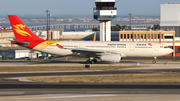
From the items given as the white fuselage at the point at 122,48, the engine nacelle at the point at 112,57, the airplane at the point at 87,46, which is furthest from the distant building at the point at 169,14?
the engine nacelle at the point at 112,57

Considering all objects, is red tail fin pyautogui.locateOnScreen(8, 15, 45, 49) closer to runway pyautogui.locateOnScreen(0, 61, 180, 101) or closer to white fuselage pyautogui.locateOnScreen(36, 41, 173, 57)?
white fuselage pyautogui.locateOnScreen(36, 41, 173, 57)

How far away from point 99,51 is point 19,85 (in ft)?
68.4

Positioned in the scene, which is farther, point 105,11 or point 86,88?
point 105,11

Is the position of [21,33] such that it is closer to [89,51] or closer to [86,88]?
[89,51]

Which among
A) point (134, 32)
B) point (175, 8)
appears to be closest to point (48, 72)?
point (134, 32)

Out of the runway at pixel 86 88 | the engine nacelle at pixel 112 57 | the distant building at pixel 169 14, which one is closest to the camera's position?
the runway at pixel 86 88

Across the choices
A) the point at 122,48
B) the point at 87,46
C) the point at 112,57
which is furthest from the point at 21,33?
the point at 122,48

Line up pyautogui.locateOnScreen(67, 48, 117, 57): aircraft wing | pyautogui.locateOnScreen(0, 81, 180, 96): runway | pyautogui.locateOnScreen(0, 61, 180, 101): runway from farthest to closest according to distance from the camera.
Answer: pyautogui.locateOnScreen(67, 48, 117, 57): aircraft wing
pyautogui.locateOnScreen(0, 81, 180, 96): runway
pyautogui.locateOnScreen(0, 61, 180, 101): runway

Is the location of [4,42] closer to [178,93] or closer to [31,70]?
[31,70]

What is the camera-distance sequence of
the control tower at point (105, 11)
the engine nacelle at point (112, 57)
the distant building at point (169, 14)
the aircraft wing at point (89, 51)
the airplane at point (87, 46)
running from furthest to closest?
the distant building at point (169, 14), the control tower at point (105, 11), the airplane at point (87, 46), the aircraft wing at point (89, 51), the engine nacelle at point (112, 57)

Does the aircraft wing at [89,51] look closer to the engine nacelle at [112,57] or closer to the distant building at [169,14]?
the engine nacelle at [112,57]

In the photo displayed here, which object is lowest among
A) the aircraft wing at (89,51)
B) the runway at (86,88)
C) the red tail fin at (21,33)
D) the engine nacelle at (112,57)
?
the runway at (86,88)

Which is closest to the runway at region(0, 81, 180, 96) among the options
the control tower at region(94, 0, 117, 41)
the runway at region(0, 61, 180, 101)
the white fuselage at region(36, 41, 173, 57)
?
the runway at region(0, 61, 180, 101)

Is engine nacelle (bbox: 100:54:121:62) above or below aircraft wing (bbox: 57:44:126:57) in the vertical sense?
below
